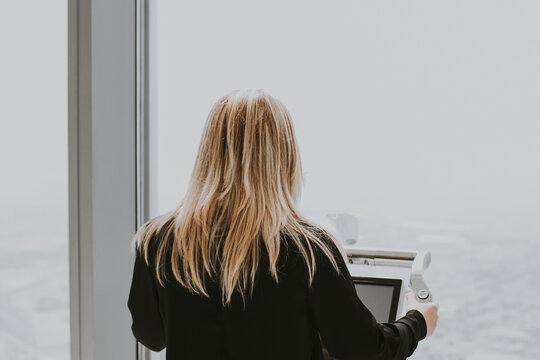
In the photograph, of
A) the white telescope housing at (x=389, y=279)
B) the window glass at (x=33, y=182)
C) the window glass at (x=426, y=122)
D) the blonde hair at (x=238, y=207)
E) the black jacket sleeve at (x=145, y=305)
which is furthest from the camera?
the window glass at (x=33, y=182)

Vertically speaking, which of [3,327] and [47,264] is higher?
[47,264]

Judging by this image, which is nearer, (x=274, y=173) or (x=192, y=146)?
(x=274, y=173)

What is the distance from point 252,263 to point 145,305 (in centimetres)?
34

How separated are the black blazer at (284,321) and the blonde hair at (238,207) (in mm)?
25

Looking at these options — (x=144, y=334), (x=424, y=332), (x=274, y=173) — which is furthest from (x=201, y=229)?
(x=424, y=332)

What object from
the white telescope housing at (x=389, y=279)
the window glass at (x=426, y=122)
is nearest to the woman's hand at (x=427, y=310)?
the white telescope housing at (x=389, y=279)

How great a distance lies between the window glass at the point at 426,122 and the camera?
182 cm

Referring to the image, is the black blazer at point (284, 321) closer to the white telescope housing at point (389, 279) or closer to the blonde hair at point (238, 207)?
the blonde hair at point (238, 207)

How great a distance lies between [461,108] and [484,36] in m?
0.25

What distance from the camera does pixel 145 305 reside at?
1345mm

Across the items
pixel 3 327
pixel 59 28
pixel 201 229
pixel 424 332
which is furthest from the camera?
pixel 3 327

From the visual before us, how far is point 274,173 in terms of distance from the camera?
1.24 metres

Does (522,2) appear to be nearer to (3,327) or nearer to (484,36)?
(484,36)

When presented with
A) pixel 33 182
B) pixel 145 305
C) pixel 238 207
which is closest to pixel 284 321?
pixel 238 207
